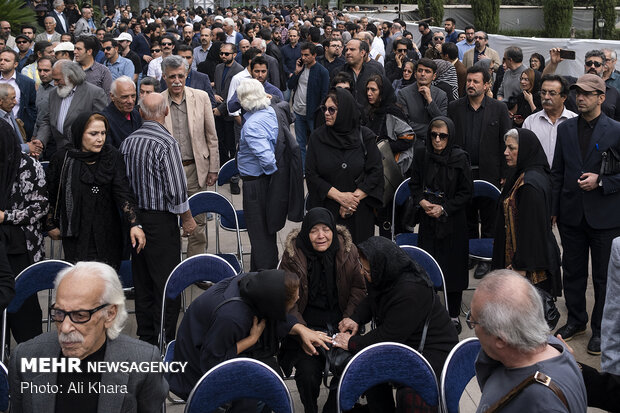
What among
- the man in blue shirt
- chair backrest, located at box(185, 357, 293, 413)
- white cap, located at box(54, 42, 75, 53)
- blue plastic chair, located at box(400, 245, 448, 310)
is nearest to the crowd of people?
chair backrest, located at box(185, 357, 293, 413)

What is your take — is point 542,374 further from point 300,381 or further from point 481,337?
point 300,381

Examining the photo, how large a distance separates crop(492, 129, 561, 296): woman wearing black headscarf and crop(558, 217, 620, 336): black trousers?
0.36 meters

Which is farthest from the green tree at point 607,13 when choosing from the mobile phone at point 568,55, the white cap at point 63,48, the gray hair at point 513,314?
the gray hair at point 513,314

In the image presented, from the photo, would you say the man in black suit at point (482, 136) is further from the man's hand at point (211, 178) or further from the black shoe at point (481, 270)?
the man's hand at point (211, 178)

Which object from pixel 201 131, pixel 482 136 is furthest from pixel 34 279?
pixel 482 136

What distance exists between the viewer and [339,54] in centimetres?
1041

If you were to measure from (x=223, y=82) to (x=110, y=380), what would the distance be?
23.0 ft

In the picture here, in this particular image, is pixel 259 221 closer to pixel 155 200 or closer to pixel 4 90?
pixel 155 200

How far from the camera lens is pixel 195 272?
4.53 m

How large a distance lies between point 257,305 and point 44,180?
6.80 ft

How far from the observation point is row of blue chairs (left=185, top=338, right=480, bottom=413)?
10.7 ft

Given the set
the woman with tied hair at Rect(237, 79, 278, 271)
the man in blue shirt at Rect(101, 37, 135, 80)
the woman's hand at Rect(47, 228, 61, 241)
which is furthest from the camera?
the man in blue shirt at Rect(101, 37, 135, 80)

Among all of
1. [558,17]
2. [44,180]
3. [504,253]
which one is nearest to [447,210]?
[504,253]

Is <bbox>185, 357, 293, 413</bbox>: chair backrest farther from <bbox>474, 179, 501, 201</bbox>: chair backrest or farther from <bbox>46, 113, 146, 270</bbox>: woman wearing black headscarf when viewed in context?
<bbox>474, 179, 501, 201</bbox>: chair backrest
